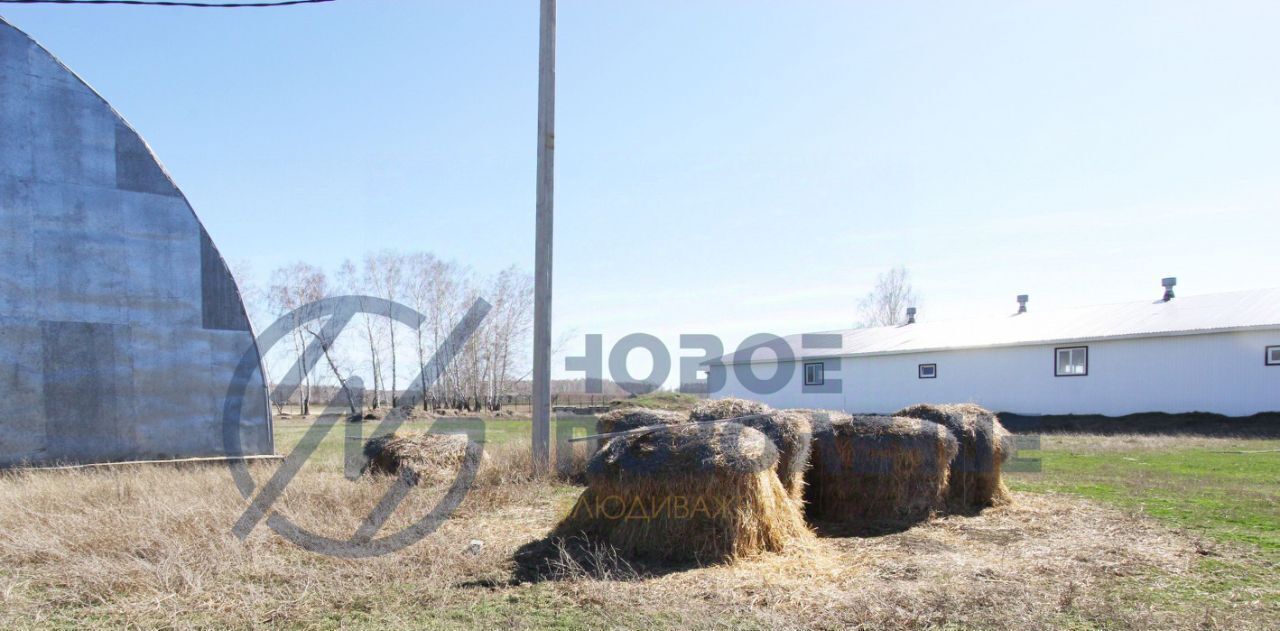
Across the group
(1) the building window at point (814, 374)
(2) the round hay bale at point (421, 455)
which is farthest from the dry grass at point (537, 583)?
(1) the building window at point (814, 374)

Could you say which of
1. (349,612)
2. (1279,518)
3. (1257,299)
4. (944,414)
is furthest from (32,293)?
(1257,299)

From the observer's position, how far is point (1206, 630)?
414 cm

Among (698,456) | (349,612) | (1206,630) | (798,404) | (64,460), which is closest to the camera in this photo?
(1206,630)

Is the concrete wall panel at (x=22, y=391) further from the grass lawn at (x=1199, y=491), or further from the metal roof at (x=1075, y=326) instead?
the metal roof at (x=1075, y=326)

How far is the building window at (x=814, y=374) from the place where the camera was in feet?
100

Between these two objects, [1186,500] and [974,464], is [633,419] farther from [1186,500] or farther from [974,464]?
[1186,500]

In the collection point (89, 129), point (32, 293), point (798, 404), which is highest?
point (89, 129)

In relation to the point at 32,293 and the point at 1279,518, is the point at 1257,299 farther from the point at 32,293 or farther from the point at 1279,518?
the point at 32,293

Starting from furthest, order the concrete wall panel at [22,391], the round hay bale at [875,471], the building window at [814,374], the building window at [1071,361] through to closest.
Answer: the building window at [814,374], the building window at [1071,361], the concrete wall panel at [22,391], the round hay bale at [875,471]

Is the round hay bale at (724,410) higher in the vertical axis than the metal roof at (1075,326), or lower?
lower

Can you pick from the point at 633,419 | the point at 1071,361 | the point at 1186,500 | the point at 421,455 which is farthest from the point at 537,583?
the point at 1071,361

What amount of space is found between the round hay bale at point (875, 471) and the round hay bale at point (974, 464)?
656 mm

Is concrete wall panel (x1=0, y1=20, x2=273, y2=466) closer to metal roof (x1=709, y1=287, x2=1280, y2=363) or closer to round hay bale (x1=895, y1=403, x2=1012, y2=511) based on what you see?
round hay bale (x1=895, y1=403, x2=1012, y2=511)

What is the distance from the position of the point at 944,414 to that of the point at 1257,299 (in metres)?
19.6
